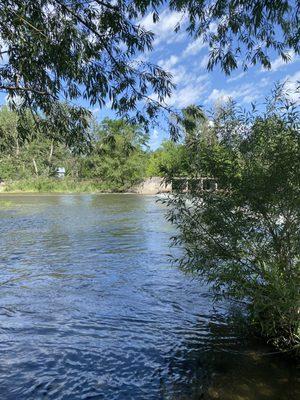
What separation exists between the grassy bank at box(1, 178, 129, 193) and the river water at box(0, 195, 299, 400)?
61487 millimetres

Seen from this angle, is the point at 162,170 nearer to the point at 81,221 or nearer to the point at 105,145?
the point at 105,145

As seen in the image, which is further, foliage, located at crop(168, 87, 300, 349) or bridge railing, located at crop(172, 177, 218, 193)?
bridge railing, located at crop(172, 177, 218, 193)

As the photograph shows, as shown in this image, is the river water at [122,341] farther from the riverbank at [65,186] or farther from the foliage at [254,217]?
the riverbank at [65,186]

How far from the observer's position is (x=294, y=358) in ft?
18.4

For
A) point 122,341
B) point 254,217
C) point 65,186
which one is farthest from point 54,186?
point 254,217

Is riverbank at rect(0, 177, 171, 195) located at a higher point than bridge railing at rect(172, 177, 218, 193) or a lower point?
lower

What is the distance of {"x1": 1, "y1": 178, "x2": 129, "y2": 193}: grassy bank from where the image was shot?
242ft

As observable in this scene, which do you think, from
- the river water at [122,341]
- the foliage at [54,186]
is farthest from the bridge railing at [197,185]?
the foliage at [54,186]

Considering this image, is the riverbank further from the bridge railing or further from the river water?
the bridge railing

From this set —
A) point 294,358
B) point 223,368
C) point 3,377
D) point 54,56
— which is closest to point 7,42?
point 54,56

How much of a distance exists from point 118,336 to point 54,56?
430 centimetres

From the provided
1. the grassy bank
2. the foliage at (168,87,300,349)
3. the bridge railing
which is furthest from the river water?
the grassy bank

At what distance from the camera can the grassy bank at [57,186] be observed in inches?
2904

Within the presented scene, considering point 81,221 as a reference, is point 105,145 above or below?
above
